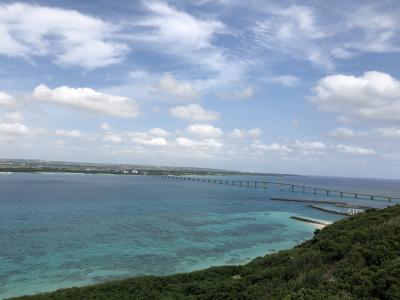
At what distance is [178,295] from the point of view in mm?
21031

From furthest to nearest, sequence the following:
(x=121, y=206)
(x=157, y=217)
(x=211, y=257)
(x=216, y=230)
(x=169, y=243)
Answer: (x=121, y=206)
(x=157, y=217)
(x=216, y=230)
(x=169, y=243)
(x=211, y=257)

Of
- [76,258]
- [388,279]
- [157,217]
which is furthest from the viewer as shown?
[157,217]

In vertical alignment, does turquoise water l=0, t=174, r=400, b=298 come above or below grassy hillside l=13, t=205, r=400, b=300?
below

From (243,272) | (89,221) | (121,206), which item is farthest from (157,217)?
(243,272)

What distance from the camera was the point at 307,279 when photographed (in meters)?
17.0

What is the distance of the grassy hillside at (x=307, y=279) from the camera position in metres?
13.8

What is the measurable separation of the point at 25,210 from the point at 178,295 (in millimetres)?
61845

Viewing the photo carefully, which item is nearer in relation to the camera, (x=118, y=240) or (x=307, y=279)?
(x=307, y=279)

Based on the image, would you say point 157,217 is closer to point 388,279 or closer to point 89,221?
point 89,221

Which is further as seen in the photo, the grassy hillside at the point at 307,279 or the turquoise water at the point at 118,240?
the turquoise water at the point at 118,240

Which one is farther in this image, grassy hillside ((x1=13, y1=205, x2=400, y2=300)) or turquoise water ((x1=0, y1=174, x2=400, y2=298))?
turquoise water ((x1=0, y1=174, x2=400, y2=298))

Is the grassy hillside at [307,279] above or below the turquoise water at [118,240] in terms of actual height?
above

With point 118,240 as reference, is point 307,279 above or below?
above

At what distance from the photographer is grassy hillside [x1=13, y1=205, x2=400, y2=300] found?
1384cm
